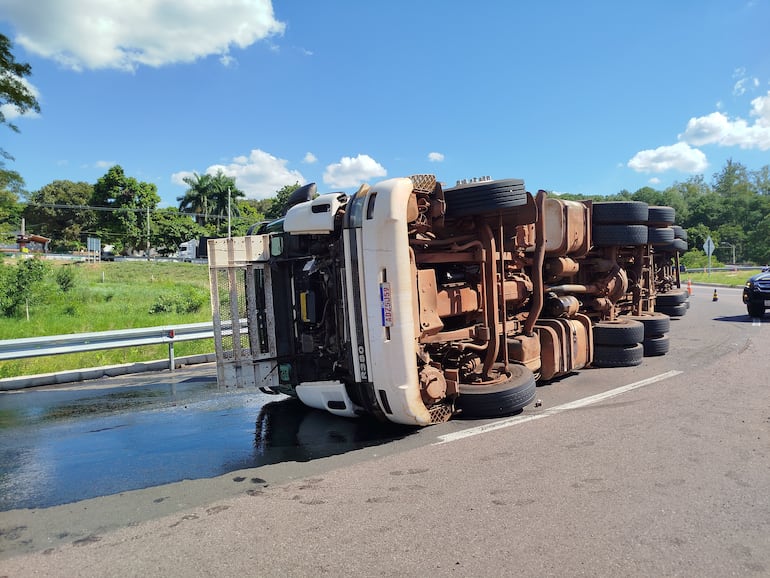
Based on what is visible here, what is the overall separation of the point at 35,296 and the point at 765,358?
20175mm

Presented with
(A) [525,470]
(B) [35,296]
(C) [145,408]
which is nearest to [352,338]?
(A) [525,470]

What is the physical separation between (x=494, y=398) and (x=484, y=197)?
6.33 ft

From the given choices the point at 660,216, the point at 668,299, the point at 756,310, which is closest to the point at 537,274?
the point at 660,216

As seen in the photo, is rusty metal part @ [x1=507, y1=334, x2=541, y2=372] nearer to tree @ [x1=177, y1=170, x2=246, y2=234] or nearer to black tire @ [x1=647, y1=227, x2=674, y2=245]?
black tire @ [x1=647, y1=227, x2=674, y2=245]

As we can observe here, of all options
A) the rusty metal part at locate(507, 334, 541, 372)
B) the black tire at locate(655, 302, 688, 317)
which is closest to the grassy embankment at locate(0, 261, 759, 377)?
the rusty metal part at locate(507, 334, 541, 372)

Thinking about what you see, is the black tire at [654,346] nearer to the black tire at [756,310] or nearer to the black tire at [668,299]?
the black tire at [668,299]

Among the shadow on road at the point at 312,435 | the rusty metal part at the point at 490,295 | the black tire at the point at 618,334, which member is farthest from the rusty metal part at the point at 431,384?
the black tire at the point at 618,334

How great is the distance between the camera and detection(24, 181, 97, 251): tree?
67188mm

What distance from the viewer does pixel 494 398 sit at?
16.4ft

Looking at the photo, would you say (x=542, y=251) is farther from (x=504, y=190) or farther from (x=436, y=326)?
(x=436, y=326)

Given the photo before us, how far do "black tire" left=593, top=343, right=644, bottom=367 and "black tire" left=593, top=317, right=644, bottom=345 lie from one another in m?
0.09

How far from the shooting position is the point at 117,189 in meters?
57.2

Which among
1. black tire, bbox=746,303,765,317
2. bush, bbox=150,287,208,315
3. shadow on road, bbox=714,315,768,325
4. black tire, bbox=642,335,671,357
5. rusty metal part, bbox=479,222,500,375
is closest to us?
rusty metal part, bbox=479,222,500,375

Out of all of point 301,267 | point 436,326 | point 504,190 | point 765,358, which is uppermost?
point 504,190
